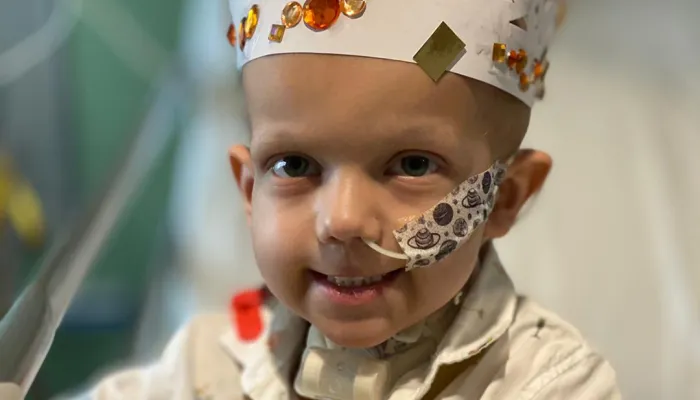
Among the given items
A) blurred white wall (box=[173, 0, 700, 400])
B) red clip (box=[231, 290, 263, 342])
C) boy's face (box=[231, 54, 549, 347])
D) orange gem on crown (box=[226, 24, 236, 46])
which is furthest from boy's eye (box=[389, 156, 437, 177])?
blurred white wall (box=[173, 0, 700, 400])

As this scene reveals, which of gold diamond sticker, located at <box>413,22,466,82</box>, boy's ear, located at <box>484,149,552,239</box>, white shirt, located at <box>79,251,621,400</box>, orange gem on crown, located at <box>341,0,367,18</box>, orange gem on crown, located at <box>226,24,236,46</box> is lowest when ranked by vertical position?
white shirt, located at <box>79,251,621,400</box>

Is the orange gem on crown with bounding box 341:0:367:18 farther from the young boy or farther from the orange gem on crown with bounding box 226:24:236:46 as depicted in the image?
the orange gem on crown with bounding box 226:24:236:46

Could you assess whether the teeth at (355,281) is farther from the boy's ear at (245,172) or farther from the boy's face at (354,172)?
the boy's ear at (245,172)

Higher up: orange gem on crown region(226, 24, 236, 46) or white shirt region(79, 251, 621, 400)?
orange gem on crown region(226, 24, 236, 46)

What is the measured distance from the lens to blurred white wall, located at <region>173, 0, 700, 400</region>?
1.06 metres

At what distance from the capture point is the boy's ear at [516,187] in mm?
769

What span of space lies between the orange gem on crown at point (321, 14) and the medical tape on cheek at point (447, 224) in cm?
17

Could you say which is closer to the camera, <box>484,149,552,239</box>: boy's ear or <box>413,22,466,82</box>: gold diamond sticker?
<box>413,22,466,82</box>: gold diamond sticker

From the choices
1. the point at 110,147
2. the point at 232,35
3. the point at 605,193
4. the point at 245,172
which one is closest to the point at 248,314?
the point at 245,172

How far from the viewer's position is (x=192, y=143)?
4.51 feet

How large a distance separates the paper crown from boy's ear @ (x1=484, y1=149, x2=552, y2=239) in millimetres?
64

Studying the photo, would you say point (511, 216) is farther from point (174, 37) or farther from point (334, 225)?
point (174, 37)

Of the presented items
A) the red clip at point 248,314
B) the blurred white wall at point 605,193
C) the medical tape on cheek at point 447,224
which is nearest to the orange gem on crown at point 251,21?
the medical tape on cheek at point 447,224

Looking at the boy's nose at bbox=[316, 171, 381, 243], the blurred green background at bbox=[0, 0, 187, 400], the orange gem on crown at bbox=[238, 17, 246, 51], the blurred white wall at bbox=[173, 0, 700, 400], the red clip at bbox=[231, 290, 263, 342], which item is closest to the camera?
the boy's nose at bbox=[316, 171, 381, 243]
